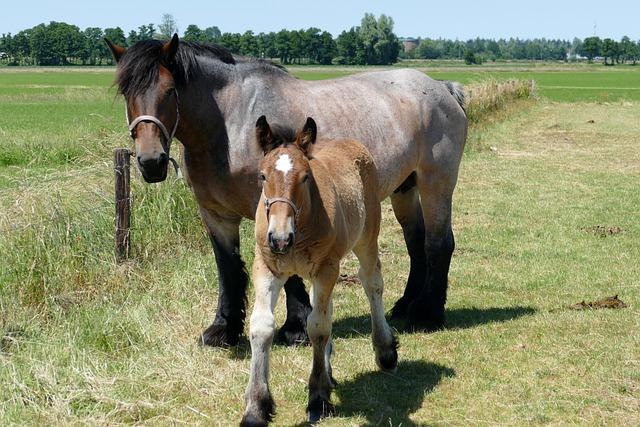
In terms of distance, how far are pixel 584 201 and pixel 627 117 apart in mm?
19049

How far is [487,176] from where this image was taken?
1709 centimetres

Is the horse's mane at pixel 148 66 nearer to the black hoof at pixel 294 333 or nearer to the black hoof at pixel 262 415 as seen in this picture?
the black hoof at pixel 294 333

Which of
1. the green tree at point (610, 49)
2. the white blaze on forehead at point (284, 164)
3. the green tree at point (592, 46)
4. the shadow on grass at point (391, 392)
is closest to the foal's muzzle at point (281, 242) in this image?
the white blaze on forehead at point (284, 164)

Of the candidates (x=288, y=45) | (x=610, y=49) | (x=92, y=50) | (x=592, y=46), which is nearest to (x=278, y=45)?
(x=288, y=45)

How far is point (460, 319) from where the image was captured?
7.82 meters

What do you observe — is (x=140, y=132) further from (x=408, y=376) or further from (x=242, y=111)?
(x=408, y=376)

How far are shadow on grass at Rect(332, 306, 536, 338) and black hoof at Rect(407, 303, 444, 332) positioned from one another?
0.08 m

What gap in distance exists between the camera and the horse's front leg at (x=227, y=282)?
682cm

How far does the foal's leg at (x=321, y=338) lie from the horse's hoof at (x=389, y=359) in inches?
31.0

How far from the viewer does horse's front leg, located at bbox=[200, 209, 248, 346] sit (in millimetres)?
6820

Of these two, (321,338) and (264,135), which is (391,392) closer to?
(321,338)

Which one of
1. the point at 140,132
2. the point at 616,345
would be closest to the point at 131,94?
the point at 140,132

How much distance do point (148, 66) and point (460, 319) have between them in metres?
3.74

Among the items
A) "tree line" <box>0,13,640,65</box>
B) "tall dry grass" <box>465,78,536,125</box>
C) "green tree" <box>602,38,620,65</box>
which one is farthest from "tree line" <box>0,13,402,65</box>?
"tall dry grass" <box>465,78,536,125</box>
